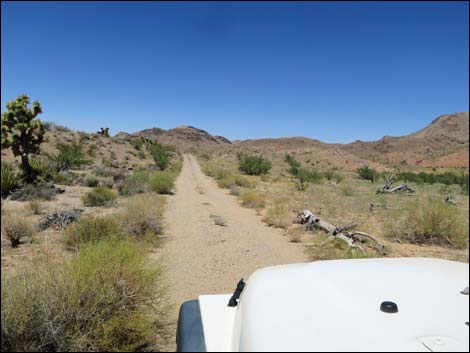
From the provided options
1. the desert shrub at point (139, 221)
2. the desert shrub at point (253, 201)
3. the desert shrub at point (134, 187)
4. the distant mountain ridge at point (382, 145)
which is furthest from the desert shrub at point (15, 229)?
the distant mountain ridge at point (382, 145)

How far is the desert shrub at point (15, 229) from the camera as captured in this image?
27.4ft

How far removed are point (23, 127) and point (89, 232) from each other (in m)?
11.7

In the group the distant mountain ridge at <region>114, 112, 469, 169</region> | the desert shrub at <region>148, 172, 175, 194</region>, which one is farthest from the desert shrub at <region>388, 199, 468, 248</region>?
the distant mountain ridge at <region>114, 112, 469, 169</region>

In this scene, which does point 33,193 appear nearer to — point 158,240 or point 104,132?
point 158,240

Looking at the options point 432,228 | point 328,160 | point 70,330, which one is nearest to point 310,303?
point 70,330

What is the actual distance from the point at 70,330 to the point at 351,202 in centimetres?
1631

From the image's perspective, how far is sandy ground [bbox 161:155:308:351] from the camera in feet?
23.1

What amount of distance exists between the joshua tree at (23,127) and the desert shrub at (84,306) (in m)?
14.2

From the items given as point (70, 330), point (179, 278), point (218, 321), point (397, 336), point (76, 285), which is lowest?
point (179, 278)

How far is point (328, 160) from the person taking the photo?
254 ft

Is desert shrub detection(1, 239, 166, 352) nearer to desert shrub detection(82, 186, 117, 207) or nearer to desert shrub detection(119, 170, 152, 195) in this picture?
desert shrub detection(82, 186, 117, 207)

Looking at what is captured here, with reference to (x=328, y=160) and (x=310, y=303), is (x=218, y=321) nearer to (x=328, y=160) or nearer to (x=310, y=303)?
(x=310, y=303)

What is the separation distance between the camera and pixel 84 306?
3867 mm

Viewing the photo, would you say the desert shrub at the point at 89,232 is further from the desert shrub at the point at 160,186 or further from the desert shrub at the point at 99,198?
the desert shrub at the point at 160,186
